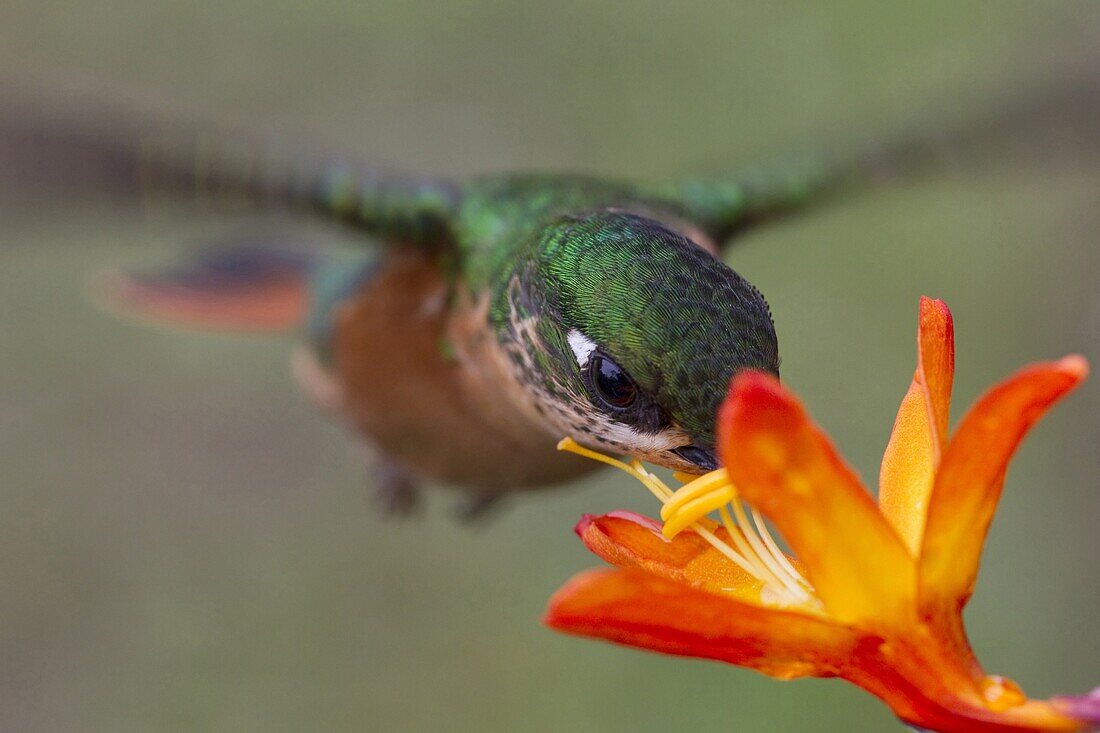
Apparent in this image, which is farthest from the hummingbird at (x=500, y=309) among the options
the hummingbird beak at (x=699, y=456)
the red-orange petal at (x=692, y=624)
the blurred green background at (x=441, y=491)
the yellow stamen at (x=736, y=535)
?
the blurred green background at (x=441, y=491)

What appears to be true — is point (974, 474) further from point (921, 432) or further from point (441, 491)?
point (441, 491)

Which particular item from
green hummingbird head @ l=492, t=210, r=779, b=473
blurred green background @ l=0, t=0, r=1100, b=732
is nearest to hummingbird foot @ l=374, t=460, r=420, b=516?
blurred green background @ l=0, t=0, r=1100, b=732

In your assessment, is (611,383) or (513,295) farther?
(513,295)

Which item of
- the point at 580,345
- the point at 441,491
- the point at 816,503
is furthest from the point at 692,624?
Answer: the point at 441,491

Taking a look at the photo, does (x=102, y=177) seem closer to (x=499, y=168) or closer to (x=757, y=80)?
(x=499, y=168)

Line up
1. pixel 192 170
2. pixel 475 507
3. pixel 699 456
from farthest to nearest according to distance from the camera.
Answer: pixel 475 507 → pixel 192 170 → pixel 699 456

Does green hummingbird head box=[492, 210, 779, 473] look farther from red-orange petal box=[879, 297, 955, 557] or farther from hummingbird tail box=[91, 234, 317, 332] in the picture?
hummingbird tail box=[91, 234, 317, 332]

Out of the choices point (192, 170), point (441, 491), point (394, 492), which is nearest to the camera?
point (192, 170)

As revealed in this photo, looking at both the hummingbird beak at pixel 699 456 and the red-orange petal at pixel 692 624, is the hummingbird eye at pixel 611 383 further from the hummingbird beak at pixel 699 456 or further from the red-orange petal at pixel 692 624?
the red-orange petal at pixel 692 624
